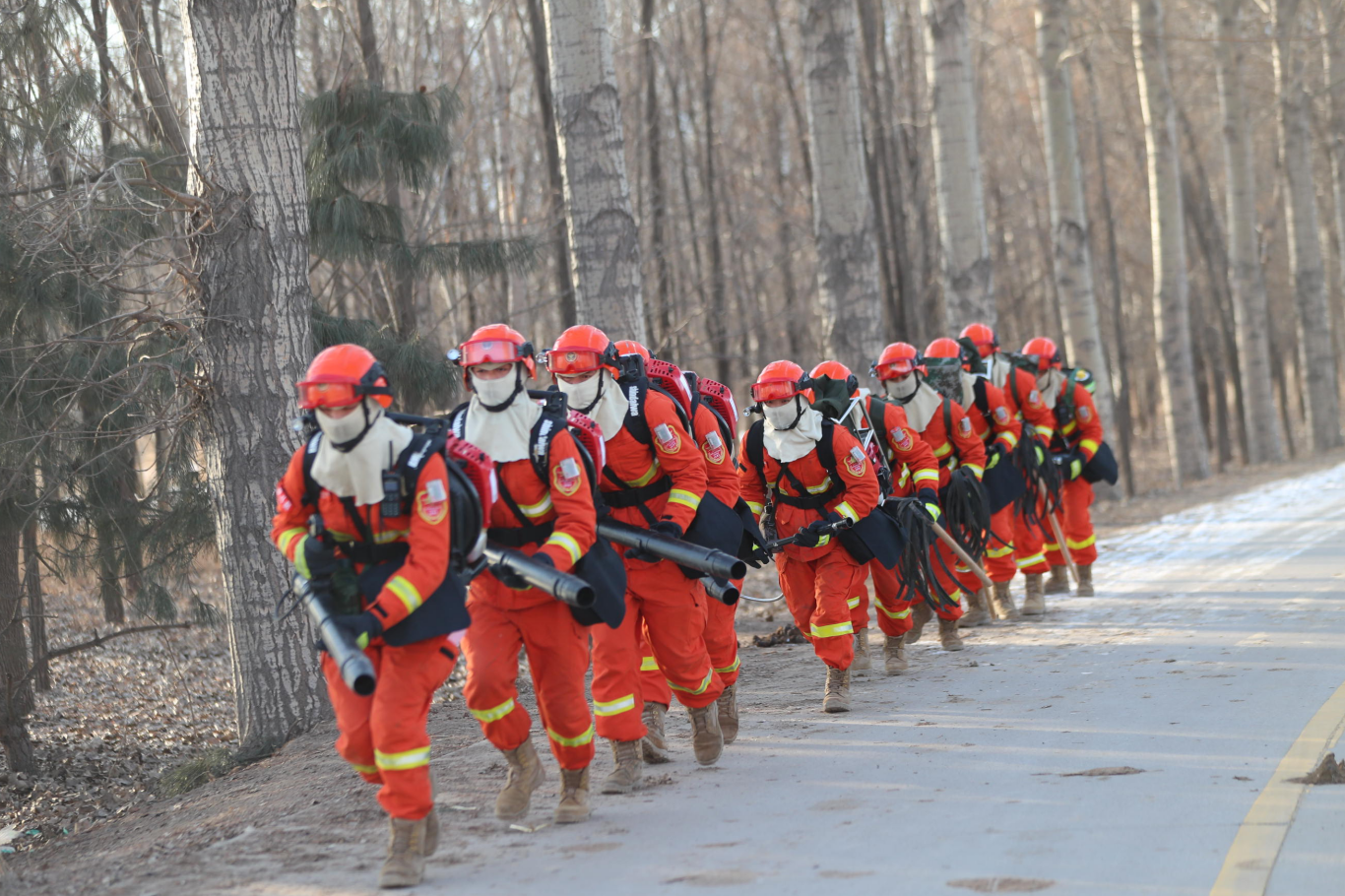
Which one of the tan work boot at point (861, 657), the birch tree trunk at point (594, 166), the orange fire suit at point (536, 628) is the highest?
the birch tree trunk at point (594, 166)

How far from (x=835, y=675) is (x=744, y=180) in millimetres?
27273

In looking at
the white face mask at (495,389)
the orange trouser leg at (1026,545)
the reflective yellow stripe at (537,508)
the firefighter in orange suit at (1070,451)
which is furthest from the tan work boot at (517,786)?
the firefighter in orange suit at (1070,451)

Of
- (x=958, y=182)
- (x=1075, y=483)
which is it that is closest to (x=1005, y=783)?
(x=1075, y=483)

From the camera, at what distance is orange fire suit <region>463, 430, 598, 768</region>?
5.44m

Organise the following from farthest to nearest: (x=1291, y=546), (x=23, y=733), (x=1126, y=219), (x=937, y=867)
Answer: (x=1126, y=219) → (x=1291, y=546) → (x=23, y=733) → (x=937, y=867)

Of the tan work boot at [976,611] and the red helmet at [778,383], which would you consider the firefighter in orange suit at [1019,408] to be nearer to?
the tan work boot at [976,611]

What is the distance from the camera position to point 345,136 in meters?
10.3

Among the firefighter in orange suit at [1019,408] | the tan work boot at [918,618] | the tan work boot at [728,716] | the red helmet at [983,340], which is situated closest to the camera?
the tan work boot at [728,716]

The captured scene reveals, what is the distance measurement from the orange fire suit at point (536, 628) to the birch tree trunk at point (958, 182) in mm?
10595

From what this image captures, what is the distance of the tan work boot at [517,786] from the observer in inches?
218

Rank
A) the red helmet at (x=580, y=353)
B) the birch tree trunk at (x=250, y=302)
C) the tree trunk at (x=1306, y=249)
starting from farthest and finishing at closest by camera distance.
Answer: the tree trunk at (x=1306, y=249) → the birch tree trunk at (x=250, y=302) → the red helmet at (x=580, y=353)

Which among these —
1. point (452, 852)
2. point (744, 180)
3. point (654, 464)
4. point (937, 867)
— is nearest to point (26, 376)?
point (654, 464)

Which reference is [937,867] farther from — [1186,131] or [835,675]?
[1186,131]

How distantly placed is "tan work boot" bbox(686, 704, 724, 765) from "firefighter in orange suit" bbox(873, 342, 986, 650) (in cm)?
365
